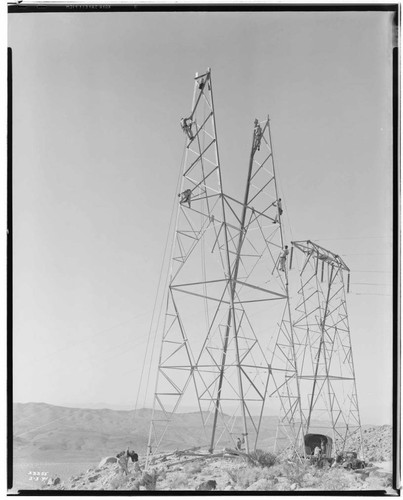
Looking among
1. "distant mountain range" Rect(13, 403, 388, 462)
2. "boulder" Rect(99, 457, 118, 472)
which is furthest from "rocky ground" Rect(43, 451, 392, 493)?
"distant mountain range" Rect(13, 403, 388, 462)

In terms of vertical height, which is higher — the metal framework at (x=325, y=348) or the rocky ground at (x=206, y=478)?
the metal framework at (x=325, y=348)

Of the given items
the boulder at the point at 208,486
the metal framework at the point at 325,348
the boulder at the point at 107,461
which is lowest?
the boulder at the point at 208,486

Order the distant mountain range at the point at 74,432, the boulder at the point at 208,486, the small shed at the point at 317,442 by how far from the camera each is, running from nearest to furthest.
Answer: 1. the boulder at the point at 208,486
2. the distant mountain range at the point at 74,432
3. the small shed at the point at 317,442

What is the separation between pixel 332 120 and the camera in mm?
18453

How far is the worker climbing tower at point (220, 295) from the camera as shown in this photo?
1781 cm

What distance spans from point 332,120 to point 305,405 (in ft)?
25.2

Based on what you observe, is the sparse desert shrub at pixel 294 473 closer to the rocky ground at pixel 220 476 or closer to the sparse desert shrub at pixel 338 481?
the rocky ground at pixel 220 476

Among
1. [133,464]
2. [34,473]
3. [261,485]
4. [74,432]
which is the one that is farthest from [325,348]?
[34,473]

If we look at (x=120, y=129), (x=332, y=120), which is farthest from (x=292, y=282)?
(x=120, y=129)

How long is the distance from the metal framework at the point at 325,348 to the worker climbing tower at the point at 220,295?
82 centimetres

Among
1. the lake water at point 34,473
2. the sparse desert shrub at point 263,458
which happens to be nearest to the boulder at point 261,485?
the sparse desert shrub at point 263,458

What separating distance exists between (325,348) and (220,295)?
3.90 meters

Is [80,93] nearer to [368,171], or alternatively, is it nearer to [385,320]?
[368,171]

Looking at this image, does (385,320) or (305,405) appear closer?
(385,320)
